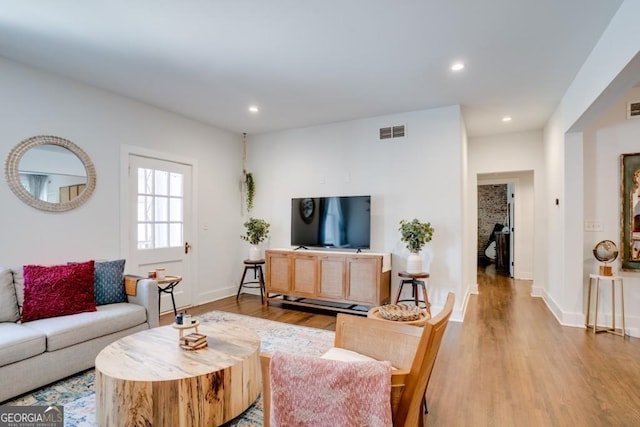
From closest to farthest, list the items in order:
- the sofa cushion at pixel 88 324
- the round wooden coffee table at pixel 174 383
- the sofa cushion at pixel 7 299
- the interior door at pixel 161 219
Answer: the round wooden coffee table at pixel 174 383 → the sofa cushion at pixel 88 324 → the sofa cushion at pixel 7 299 → the interior door at pixel 161 219

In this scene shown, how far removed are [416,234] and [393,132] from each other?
153 centimetres

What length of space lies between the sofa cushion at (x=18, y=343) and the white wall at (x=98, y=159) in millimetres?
997

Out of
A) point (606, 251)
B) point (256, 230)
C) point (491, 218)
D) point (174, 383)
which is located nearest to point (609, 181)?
point (606, 251)

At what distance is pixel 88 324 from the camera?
2.67 m

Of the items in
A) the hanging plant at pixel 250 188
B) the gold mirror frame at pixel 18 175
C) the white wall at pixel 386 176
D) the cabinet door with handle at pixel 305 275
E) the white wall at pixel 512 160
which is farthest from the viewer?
the hanging plant at pixel 250 188

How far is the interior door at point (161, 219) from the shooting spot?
4.14m

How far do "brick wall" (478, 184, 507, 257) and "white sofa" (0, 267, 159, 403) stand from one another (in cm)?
926

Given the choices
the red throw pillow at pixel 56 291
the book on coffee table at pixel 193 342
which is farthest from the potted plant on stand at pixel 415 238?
the red throw pillow at pixel 56 291

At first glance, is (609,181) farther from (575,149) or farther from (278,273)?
(278,273)

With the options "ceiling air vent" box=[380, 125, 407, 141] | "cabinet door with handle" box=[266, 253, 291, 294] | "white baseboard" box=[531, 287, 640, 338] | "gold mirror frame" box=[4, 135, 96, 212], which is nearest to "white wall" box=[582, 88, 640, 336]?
"white baseboard" box=[531, 287, 640, 338]

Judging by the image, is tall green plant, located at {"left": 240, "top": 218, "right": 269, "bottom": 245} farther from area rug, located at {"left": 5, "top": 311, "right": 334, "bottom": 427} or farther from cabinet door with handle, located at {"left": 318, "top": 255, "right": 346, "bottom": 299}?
area rug, located at {"left": 5, "top": 311, "right": 334, "bottom": 427}

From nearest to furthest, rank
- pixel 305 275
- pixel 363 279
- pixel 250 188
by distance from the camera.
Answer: pixel 363 279, pixel 305 275, pixel 250 188

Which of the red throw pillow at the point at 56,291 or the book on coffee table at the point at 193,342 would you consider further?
the red throw pillow at the point at 56,291

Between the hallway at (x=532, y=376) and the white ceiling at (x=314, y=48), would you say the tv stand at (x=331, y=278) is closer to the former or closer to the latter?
the hallway at (x=532, y=376)
